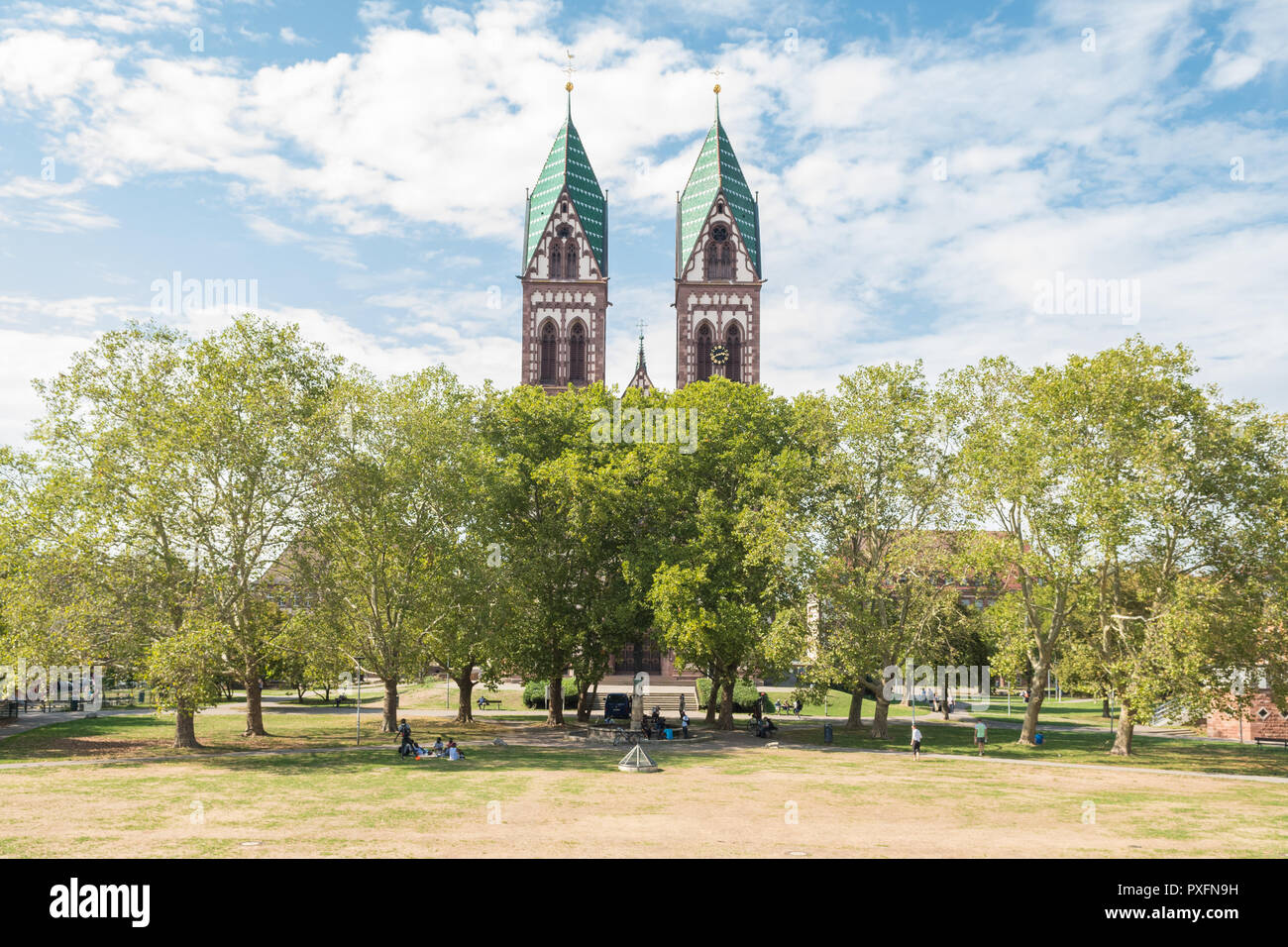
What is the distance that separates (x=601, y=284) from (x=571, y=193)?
8.60 m

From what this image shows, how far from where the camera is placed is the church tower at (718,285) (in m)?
68.8

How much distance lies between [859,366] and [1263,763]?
2171cm

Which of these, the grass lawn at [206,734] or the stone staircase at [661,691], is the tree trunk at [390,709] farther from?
the stone staircase at [661,691]

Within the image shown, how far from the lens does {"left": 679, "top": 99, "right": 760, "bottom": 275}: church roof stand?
71.2 m

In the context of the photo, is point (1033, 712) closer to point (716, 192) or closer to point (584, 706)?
point (584, 706)

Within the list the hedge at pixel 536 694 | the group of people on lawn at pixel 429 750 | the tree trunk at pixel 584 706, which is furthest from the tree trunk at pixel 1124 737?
the hedge at pixel 536 694

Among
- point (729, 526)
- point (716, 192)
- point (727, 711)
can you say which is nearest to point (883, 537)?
point (729, 526)

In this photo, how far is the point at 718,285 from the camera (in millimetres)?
69500

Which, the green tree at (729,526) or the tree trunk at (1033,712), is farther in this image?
the tree trunk at (1033,712)

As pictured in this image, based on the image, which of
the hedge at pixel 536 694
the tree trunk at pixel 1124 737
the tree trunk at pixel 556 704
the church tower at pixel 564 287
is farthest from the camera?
the church tower at pixel 564 287

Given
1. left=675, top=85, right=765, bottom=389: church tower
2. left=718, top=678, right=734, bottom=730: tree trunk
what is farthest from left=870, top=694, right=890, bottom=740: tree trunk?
left=675, top=85, right=765, bottom=389: church tower

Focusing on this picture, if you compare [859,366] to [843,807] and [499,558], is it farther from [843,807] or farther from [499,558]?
[843,807]

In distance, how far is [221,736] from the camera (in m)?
33.7

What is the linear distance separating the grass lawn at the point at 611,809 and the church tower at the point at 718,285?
43159 mm
